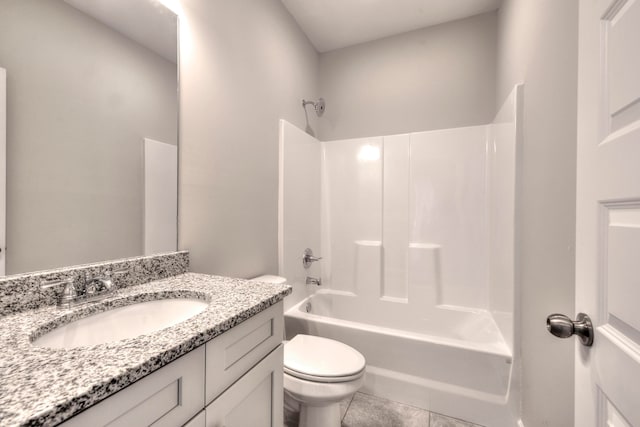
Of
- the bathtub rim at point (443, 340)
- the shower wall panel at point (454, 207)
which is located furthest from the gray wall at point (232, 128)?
the shower wall panel at point (454, 207)

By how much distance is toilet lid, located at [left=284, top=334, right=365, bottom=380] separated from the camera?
1223 mm

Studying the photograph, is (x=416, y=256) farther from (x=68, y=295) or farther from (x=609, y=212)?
(x=68, y=295)

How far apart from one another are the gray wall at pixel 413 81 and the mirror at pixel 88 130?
1631 millimetres

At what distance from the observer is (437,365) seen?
4.95ft

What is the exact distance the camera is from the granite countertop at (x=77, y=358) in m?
0.37

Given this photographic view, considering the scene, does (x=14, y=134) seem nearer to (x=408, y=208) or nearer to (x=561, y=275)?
(x=561, y=275)

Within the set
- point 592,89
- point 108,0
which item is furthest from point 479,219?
point 108,0

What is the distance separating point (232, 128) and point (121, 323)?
1.06 metres

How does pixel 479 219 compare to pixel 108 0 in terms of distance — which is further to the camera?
pixel 479 219

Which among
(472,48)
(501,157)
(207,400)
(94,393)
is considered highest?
(472,48)

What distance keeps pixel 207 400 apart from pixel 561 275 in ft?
4.11

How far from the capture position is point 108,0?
36.5 inches

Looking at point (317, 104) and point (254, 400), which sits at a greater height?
point (317, 104)

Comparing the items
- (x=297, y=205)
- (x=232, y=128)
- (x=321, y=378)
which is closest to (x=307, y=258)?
(x=297, y=205)
